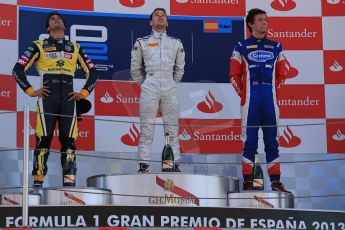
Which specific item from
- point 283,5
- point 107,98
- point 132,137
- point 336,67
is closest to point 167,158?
point 132,137

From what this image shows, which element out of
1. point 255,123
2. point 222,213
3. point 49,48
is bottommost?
point 222,213

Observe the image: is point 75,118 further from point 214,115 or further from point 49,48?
A: point 214,115

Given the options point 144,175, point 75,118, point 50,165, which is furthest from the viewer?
point 50,165

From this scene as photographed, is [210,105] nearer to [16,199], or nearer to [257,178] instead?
[257,178]

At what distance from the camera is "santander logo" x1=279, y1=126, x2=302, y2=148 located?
670 cm

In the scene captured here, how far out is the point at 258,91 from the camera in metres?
5.51

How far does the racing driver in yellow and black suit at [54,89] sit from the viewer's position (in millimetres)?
5281

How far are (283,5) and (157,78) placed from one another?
181cm

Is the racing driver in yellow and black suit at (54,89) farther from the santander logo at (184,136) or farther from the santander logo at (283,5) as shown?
the santander logo at (283,5)

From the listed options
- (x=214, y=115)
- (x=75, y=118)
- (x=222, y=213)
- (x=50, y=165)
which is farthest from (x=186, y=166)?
(x=222, y=213)

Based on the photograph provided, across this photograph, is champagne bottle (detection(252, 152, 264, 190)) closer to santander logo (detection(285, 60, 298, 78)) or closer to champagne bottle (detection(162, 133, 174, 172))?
champagne bottle (detection(162, 133, 174, 172))

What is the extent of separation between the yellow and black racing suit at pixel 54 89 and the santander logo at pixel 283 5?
206cm

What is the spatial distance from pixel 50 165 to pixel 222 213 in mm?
2060

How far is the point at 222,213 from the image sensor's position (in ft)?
15.3
